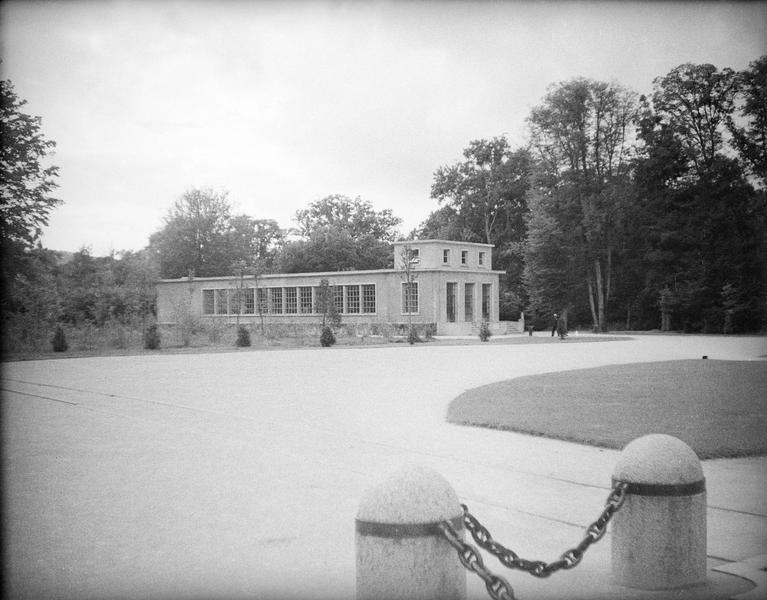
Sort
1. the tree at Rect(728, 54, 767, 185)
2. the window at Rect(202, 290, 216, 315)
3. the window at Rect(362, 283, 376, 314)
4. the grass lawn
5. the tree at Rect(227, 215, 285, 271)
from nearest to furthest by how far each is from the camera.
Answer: the grass lawn < the tree at Rect(728, 54, 767, 185) < the window at Rect(362, 283, 376, 314) < the window at Rect(202, 290, 216, 315) < the tree at Rect(227, 215, 285, 271)

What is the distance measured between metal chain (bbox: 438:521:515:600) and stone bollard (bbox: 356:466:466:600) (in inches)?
2.0

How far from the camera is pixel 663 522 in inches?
166

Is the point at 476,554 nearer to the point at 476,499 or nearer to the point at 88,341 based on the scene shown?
the point at 476,499

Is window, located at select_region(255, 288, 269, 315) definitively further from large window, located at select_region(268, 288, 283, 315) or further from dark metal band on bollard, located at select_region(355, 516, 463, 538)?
dark metal band on bollard, located at select_region(355, 516, 463, 538)

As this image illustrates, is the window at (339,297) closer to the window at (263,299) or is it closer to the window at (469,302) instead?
the window at (263,299)

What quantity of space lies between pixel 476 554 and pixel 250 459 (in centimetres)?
574

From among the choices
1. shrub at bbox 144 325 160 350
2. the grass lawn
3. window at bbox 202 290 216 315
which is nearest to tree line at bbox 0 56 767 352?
Answer: shrub at bbox 144 325 160 350

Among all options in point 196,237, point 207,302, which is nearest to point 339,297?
point 207,302

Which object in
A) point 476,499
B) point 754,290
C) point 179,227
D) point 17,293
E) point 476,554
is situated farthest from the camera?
point 179,227

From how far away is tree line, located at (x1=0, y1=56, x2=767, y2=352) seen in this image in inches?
1593

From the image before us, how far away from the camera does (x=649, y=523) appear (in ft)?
13.9

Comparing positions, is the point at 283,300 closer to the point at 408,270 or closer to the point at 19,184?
the point at 408,270

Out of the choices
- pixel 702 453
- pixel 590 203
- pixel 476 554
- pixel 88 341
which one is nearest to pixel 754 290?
pixel 590 203

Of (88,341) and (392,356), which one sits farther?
(88,341)
